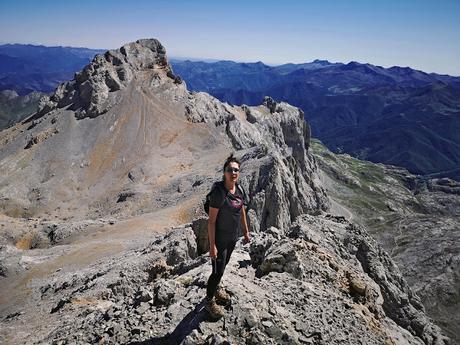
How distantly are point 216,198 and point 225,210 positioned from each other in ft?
1.50

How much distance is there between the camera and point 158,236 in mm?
39656

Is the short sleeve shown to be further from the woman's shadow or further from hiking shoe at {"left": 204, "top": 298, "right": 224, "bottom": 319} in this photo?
the woman's shadow

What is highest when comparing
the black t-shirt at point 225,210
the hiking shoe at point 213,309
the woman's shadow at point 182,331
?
the black t-shirt at point 225,210

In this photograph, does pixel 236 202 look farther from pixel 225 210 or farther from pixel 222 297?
pixel 222 297

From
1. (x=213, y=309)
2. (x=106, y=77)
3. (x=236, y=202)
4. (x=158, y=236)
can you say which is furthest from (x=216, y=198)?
(x=106, y=77)

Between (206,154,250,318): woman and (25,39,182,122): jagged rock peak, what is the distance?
2894 inches

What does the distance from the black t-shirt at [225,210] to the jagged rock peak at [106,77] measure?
7352 centimetres

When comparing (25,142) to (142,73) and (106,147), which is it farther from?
(142,73)

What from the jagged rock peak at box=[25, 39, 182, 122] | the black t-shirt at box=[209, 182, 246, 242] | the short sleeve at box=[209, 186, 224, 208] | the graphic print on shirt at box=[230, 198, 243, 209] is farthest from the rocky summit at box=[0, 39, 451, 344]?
the short sleeve at box=[209, 186, 224, 208]

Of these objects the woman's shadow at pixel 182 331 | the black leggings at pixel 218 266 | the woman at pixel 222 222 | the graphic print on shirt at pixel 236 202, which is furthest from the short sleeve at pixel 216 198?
the woman's shadow at pixel 182 331

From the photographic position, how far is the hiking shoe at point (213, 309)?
1229 cm

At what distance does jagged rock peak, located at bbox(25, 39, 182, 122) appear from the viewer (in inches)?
3236

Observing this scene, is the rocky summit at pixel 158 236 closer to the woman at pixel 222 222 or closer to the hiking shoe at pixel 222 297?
the hiking shoe at pixel 222 297

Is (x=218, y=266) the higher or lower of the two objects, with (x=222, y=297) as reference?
higher
